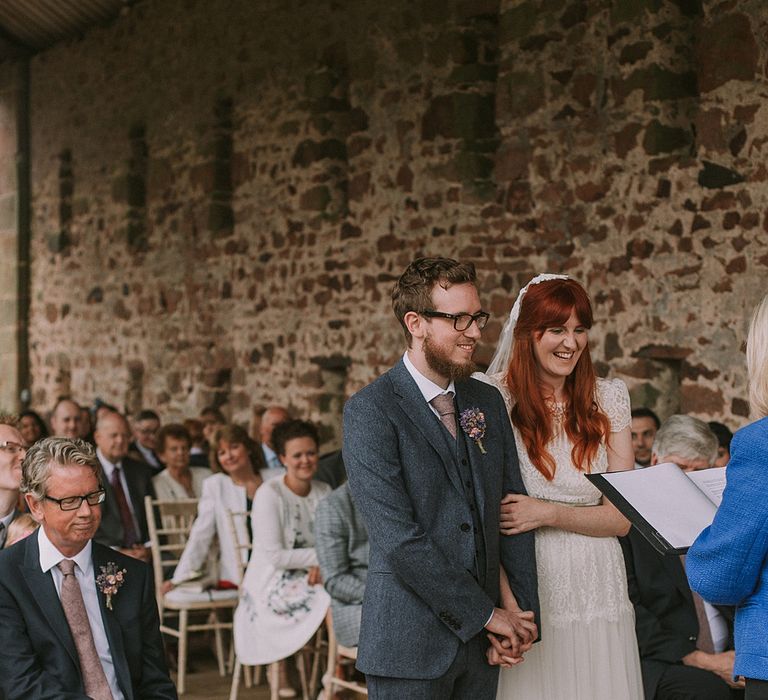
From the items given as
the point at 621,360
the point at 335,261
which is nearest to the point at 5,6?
the point at 335,261

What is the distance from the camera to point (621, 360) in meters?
7.38

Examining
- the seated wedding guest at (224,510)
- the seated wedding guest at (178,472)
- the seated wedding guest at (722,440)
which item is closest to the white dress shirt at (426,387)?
the seated wedding guest at (722,440)

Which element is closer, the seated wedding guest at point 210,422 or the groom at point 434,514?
the groom at point 434,514

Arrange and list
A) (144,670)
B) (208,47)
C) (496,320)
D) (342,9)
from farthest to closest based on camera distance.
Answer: (208,47)
(342,9)
(496,320)
(144,670)

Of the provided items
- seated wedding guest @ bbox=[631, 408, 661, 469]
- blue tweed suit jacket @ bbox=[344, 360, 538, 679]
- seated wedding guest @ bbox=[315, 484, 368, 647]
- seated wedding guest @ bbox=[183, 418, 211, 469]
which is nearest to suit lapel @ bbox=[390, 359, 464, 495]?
blue tweed suit jacket @ bbox=[344, 360, 538, 679]

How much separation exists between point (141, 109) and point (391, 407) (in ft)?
34.4

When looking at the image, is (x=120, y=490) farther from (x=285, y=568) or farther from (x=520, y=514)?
(x=520, y=514)

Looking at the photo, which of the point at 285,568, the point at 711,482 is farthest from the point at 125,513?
the point at 711,482

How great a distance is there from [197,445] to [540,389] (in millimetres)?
6319

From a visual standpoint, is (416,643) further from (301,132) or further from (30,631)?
(301,132)

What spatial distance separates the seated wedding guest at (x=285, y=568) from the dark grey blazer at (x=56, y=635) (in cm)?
214

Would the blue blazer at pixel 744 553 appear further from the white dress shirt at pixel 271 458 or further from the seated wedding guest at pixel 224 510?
the white dress shirt at pixel 271 458

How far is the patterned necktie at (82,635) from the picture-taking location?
10.0 feet

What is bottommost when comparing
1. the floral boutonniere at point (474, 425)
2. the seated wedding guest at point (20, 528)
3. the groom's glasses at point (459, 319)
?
the seated wedding guest at point (20, 528)
